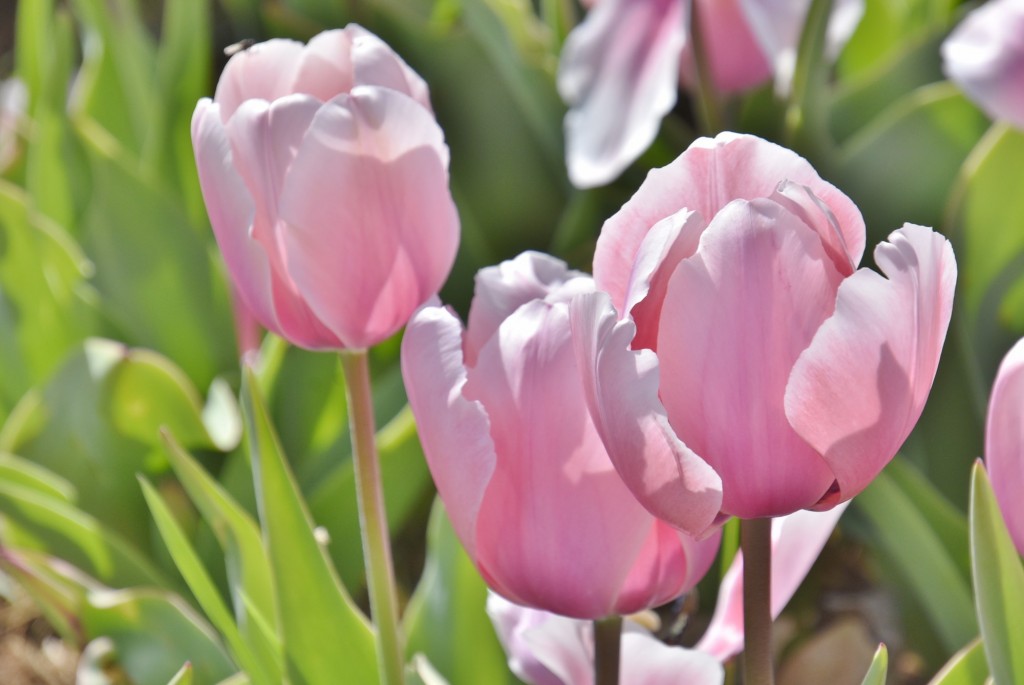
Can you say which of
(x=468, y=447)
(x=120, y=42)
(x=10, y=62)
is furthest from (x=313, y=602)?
(x=10, y=62)

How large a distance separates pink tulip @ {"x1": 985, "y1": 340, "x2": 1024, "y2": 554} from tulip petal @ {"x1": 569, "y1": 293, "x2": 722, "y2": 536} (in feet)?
0.38

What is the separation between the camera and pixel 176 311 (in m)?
1.01

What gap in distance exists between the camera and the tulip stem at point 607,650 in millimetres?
414

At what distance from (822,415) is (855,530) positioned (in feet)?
1.68

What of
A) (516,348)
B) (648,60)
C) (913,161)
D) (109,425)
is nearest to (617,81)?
(648,60)

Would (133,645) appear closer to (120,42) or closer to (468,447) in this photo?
(468,447)

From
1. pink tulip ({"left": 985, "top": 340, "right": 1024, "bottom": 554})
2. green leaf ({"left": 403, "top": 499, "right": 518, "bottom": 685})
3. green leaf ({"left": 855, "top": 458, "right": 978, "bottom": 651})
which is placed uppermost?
pink tulip ({"left": 985, "top": 340, "right": 1024, "bottom": 554})

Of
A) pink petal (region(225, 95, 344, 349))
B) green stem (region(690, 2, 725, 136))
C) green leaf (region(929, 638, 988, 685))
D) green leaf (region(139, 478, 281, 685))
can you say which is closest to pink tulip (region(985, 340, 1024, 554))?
green leaf (region(929, 638, 988, 685))

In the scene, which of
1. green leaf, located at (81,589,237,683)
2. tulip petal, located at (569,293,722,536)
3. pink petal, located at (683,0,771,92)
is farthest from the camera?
pink petal, located at (683,0,771,92)

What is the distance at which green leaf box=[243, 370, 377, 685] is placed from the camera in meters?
0.51

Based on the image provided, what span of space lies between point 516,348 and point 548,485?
0.04 metres

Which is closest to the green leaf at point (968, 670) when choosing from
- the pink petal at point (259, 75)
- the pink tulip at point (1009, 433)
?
the pink tulip at point (1009, 433)

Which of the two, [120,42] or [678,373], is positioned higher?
[678,373]

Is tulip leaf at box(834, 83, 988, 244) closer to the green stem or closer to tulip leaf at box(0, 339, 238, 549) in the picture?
the green stem
